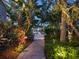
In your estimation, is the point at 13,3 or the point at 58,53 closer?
the point at 58,53

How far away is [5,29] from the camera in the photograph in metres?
17.9

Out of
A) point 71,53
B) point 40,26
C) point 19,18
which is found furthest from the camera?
point 40,26

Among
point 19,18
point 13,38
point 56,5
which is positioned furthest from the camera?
point 19,18

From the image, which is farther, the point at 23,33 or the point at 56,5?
the point at 23,33

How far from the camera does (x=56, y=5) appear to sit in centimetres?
1331

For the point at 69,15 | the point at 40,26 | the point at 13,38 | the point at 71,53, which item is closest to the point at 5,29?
the point at 13,38

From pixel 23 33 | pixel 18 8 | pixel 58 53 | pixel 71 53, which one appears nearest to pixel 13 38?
pixel 23 33

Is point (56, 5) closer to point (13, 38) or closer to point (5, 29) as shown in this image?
point (5, 29)

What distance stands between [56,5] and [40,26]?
19443mm

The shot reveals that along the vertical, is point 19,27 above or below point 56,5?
below

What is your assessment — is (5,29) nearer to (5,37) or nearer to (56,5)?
(5,37)

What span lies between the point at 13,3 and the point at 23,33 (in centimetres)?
330

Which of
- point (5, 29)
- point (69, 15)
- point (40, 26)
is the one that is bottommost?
point (40, 26)

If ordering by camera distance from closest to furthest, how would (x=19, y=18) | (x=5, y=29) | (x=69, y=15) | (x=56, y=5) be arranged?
(x=69, y=15) → (x=56, y=5) → (x=5, y=29) → (x=19, y=18)
